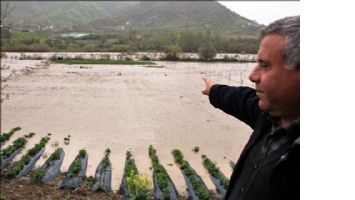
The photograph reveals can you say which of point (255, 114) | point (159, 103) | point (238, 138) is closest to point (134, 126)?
point (238, 138)

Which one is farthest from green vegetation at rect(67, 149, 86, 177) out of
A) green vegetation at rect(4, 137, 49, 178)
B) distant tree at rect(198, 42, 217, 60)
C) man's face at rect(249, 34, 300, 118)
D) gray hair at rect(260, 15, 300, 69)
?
distant tree at rect(198, 42, 217, 60)

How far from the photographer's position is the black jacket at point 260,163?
1318 millimetres

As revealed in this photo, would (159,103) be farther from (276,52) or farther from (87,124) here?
(276,52)

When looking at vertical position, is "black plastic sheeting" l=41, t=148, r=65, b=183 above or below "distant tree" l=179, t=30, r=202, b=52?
below

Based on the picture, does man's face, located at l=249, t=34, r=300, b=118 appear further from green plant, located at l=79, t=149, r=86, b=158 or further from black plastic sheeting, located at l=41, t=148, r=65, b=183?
green plant, located at l=79, t=149, r=86, b=158

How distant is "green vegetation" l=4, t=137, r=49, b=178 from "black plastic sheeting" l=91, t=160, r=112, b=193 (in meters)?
2.07

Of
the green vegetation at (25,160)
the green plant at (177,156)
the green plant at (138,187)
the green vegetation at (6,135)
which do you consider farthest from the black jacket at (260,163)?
the green vegetation at (6,135)

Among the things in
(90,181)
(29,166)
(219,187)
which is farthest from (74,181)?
(219,187)

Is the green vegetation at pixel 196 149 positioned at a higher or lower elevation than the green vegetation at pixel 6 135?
lower

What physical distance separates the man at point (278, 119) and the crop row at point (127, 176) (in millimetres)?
7347

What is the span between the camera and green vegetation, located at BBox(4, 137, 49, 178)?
35.7 feet

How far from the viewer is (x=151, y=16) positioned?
11869cm

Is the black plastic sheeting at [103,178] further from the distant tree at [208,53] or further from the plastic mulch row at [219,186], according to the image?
the distant tree at [208,53]

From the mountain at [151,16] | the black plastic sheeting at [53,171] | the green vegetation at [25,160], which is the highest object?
the mountain at [151,16]
